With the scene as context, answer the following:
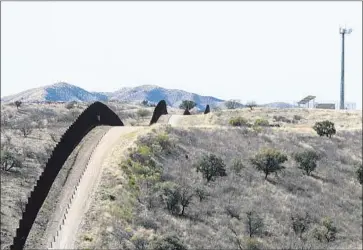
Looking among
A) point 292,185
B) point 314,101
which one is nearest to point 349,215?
point 292,185

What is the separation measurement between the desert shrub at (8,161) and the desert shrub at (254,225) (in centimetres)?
2480

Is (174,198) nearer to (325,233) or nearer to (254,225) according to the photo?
(254,225)

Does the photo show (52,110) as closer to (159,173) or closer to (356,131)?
(356,131)

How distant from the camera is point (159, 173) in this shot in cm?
4081

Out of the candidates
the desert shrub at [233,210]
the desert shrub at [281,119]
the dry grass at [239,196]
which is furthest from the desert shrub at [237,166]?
the desert shrub at [281,119]

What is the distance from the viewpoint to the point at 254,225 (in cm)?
3644

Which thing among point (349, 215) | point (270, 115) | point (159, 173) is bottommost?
point (349, 215)

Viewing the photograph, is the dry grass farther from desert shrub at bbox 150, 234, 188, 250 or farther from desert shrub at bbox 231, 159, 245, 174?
desert shrub at bbox 150, 234, 188, 250

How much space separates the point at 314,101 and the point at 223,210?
70341 millimetres

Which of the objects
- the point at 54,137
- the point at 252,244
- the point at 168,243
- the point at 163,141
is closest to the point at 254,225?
the point at 252,244

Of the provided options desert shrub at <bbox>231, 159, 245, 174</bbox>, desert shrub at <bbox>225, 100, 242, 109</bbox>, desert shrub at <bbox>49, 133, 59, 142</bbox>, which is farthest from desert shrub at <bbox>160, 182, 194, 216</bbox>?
desert shrub at <bbox>225, 100, 242, 109</bbox>

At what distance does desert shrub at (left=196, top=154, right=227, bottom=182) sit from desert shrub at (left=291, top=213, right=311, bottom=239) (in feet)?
23.5

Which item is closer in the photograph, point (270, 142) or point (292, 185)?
point (292, 185)

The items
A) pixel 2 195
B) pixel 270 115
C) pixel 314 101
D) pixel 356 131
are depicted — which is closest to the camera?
pixel 2 195
